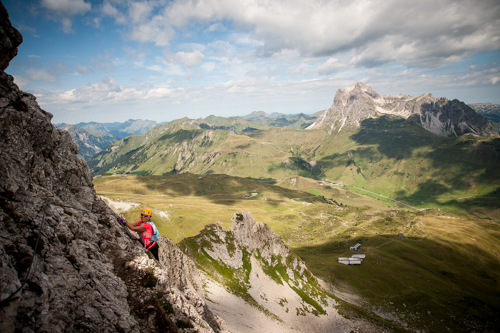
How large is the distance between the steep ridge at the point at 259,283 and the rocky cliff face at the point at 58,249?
3229cm

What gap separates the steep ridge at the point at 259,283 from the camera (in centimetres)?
5131

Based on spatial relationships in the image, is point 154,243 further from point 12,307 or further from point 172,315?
point 12,307

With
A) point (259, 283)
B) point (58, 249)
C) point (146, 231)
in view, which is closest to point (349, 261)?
point (259, 283)

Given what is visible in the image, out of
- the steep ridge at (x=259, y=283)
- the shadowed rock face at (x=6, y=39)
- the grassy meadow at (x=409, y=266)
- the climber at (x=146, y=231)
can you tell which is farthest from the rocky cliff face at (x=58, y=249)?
the grassy meadow at (x=409, y=266)

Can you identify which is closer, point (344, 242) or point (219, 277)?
point (219, 277)

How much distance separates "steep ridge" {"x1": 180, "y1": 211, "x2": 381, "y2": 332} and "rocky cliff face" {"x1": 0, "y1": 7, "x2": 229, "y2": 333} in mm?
32287

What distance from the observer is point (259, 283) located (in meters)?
66.4

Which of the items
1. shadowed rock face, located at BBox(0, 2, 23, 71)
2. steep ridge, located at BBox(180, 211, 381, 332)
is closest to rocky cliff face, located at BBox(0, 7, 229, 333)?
shadowed rock face, located at BBox(0, 2, 23, 71)

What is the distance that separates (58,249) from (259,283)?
61.6 m

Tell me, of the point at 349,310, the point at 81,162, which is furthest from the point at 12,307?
the point at 349,310

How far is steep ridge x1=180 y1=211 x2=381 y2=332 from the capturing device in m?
51.3

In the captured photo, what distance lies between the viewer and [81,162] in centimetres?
2306

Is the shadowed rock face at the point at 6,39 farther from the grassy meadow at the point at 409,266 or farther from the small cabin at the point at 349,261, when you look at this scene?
the small cabin at the point at 349,261

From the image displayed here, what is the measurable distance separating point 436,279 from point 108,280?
15735 centimetres
